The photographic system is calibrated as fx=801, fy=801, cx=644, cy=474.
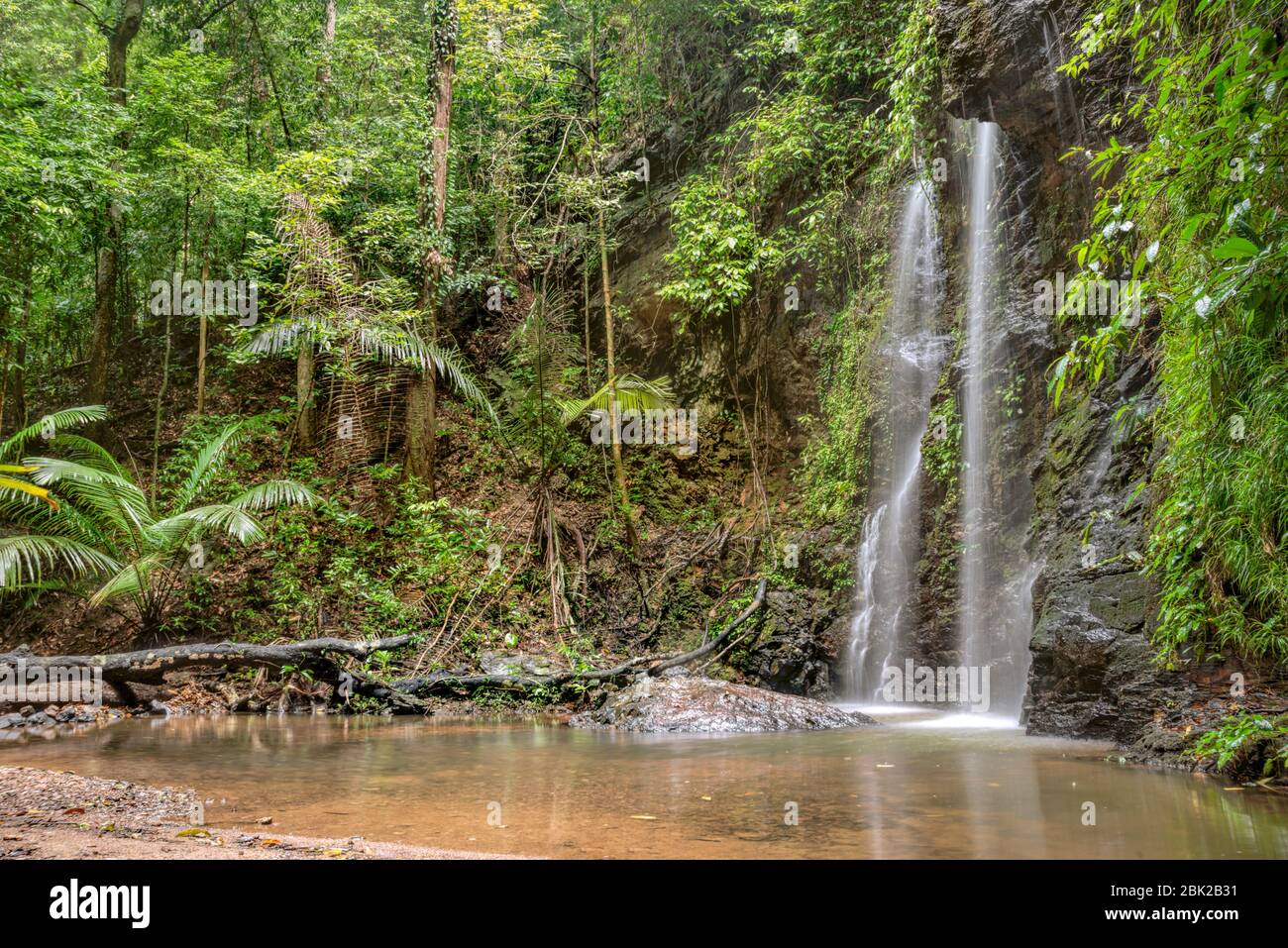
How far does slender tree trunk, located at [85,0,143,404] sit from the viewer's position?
13719 mm

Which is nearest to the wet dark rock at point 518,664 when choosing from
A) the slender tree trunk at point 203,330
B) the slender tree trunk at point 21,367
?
the slender tree trunk at point 203,330

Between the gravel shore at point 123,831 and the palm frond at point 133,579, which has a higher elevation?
the palm frond at point 133,579

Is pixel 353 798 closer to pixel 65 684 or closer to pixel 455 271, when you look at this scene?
pixel 65 684

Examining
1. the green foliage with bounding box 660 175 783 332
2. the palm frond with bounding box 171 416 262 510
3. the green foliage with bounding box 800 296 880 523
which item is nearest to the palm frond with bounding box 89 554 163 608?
the palm frond with bounding box 171 416 262 510

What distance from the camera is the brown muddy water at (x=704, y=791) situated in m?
3.25

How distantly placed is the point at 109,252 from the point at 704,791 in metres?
15.1

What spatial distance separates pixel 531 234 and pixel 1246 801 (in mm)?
12898

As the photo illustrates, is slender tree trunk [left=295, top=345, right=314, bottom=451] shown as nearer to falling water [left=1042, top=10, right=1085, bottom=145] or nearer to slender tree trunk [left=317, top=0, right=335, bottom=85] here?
slender tree trunk [left=317, top=0, right=335, bottom=85]

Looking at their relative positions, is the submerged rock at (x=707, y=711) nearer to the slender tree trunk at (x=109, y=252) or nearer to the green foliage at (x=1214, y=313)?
the green foliage at (x=1214, y=313)

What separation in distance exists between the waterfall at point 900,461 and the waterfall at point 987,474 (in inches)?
29.5

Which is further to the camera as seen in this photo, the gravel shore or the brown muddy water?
the brown muddy water

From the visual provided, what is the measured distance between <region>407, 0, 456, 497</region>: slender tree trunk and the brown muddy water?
5.97 meters

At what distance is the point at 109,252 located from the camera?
14.3 metres

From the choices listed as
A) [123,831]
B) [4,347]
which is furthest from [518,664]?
[4,347]
